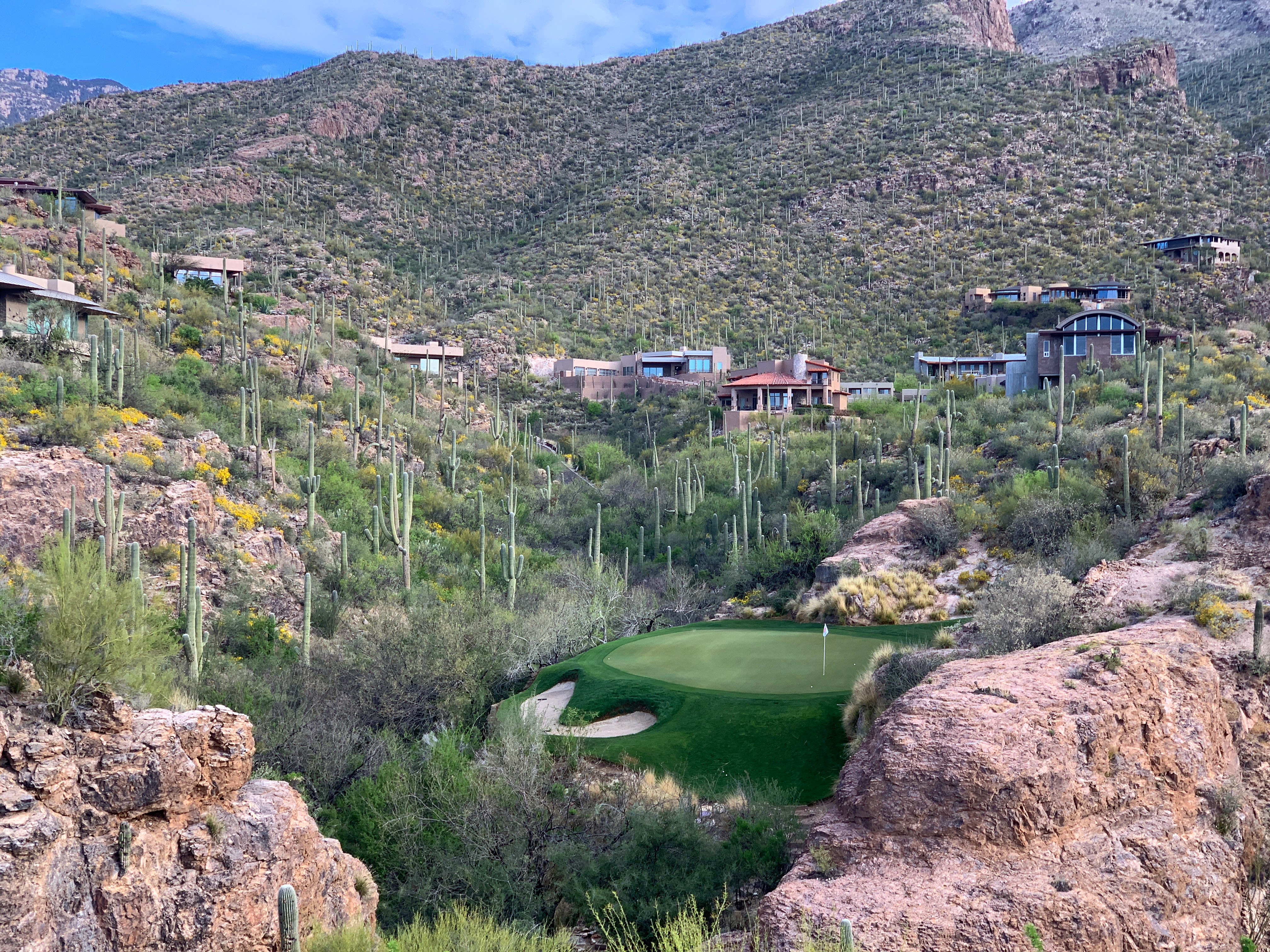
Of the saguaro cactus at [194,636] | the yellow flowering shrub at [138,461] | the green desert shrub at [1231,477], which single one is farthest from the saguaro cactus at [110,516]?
the green desert shrub at [1231,477]

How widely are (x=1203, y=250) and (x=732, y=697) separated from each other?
52.5 metres

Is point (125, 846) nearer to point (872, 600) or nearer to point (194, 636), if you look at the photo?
point (194, 636)

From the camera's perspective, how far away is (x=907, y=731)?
384 inches

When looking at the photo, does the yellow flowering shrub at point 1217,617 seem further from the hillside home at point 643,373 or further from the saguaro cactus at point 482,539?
the hillside home at point 643,373

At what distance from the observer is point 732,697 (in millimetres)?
15625

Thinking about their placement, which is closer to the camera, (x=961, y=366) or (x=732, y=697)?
(x=732, y=697)

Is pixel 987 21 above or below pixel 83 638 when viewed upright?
above

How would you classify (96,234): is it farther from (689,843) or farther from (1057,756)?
(1057,756)

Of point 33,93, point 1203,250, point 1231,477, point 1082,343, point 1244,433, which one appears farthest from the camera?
point 33,93

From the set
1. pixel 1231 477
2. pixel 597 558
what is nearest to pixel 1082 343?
pixel 597 558

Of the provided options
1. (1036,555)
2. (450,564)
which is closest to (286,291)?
(450,564)

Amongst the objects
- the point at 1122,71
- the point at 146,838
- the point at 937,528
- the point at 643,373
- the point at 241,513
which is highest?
the point at 1122,71

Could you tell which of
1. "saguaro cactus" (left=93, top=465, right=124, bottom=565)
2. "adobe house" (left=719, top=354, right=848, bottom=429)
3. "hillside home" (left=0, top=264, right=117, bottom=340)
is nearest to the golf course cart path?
"saguaro cactus" (left=93, top=465, right=124, bottom=565)

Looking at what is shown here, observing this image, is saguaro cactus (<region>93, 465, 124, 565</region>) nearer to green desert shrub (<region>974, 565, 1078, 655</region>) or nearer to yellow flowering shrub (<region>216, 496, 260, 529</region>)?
yellow flowering shrub (<region>216, 496, 260, 529</region>)
